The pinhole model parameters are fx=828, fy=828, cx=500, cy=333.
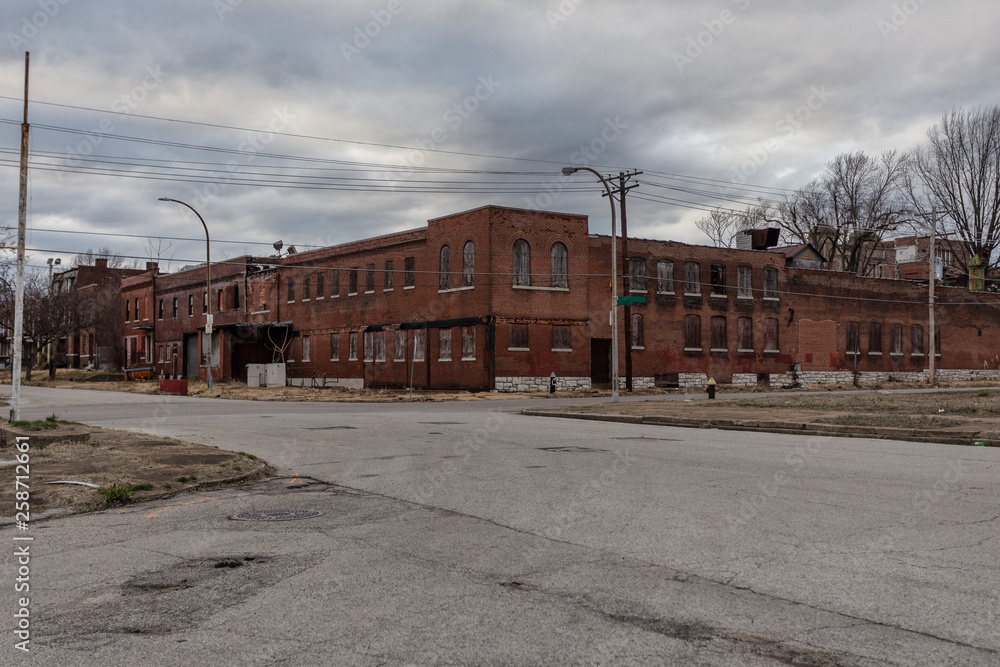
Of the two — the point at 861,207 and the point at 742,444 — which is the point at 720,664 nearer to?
the point at 742,444

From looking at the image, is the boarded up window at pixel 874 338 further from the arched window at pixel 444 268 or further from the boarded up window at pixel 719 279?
the arched window at pixel 444 268

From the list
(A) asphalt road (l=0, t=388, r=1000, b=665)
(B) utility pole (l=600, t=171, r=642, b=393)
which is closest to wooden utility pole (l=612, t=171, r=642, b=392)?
(B) utility pole (l=600, t=171, r=642, b=393)

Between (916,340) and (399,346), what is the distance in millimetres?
36449

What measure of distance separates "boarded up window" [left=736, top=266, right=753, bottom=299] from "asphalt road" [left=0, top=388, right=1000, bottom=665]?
128ft

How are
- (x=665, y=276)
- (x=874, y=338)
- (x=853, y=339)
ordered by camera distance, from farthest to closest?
(x=874, y=338) → (x=853, y=339) → (x=665, y=276)

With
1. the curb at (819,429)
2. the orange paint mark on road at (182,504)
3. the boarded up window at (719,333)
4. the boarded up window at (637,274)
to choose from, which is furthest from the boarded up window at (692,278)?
the orange paint mark on road at (182,504)

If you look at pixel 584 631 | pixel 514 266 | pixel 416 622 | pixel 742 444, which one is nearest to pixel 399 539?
pixel 416 622

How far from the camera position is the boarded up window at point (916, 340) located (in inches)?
2242

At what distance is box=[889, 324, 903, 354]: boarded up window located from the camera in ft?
184

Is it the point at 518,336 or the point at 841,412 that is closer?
the point at 841,412

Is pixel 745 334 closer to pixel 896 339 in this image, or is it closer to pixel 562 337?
pixel 562 337

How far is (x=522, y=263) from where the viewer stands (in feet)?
134

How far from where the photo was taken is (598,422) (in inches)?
865

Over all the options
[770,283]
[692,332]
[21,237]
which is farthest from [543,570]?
[770,283]
